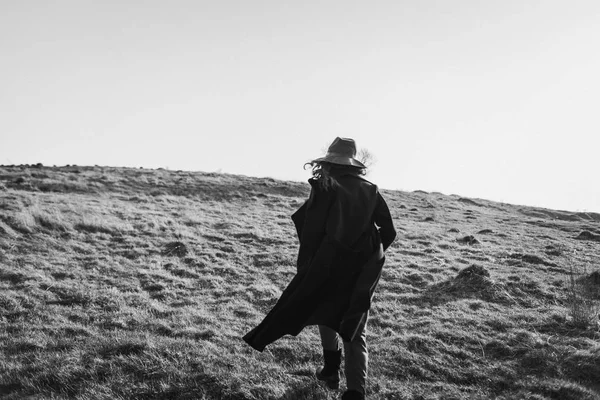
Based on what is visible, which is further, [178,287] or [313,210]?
[178,287]

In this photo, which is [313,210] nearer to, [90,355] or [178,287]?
[90,355]

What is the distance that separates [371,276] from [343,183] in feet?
3.21

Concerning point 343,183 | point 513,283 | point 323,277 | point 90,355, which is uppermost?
point 343,183

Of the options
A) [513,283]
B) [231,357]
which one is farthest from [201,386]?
[513,283]

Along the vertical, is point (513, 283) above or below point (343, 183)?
below

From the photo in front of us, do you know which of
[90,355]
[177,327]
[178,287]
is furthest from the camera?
[178,287]

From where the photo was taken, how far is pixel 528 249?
47.4 ft

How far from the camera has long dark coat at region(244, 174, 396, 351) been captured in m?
4.27

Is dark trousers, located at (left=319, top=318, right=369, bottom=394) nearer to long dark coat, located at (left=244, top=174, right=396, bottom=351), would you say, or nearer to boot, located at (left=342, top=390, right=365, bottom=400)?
boot, located at (left=342, top=390, right=365, bottom=400)

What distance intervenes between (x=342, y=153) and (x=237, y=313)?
4.12m

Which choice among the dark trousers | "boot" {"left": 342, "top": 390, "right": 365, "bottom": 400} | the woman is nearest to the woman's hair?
the woman

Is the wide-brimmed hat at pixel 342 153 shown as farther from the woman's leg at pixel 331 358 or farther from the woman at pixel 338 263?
the woman's leg at pixel 331 358

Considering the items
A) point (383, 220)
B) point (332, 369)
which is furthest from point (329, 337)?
point (383, 220)

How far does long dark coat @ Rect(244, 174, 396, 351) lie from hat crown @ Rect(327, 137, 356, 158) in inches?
10.1
